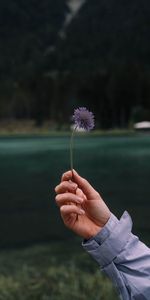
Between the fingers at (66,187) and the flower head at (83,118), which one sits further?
the fingers at (66,187)

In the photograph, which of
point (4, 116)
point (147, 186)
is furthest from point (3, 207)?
point (4, 116)

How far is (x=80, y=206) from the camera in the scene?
1.79m

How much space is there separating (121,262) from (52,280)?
9.55 m

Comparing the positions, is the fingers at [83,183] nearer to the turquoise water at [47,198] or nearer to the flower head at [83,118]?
the flower head at [83,118]

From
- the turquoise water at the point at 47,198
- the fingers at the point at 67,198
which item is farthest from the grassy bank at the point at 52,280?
the fingers at the point at 67,198

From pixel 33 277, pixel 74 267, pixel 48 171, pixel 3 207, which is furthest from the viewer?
pixel 48 171

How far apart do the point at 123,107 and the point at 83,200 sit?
5856 inches

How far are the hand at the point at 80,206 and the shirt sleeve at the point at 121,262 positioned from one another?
1.5 inches

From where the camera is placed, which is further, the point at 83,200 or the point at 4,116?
the point at 4,116

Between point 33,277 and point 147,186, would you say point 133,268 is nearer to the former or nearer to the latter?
A: point 33,277

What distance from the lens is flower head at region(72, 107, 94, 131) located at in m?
1.61

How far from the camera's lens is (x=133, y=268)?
177 centimetres

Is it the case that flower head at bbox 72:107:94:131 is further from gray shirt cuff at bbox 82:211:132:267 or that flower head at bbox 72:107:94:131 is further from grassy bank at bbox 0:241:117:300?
grassy bank at bbox 0:241:117:300

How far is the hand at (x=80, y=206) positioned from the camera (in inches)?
67.8
